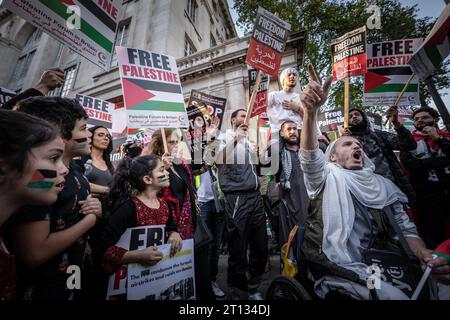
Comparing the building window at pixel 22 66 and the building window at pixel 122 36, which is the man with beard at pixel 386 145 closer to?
the building window at pixel 122 36

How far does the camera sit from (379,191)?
1771 millimetres

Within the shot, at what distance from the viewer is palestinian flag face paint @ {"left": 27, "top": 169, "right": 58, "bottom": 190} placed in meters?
1.00

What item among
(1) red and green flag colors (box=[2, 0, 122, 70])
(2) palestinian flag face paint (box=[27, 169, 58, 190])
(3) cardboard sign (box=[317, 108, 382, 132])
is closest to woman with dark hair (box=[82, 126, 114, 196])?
(1) red and green flag colors (box=[2, 0, 122, 70])

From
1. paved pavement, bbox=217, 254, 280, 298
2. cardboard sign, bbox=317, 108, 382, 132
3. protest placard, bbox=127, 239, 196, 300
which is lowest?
paved pavement, bbox=217, 254, 280, 298

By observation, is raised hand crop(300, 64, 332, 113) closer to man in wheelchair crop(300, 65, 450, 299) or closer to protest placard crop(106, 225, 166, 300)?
man in wheelchair crop(300, 65, 450, 299)

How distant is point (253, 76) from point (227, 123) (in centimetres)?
551

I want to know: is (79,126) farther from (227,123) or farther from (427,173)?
(227,123)

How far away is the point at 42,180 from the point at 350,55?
4.21m

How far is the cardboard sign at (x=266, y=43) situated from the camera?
3.46 m

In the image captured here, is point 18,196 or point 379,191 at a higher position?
point 379,191

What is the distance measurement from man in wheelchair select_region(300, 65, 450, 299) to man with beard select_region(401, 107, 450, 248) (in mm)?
1672

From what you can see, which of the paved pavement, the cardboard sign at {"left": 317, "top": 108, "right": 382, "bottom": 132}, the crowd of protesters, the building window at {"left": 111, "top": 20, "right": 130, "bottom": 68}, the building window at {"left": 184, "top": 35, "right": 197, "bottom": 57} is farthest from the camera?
the building window at {"left": 111, "top": 20, "right": 130, "bottom": 68}

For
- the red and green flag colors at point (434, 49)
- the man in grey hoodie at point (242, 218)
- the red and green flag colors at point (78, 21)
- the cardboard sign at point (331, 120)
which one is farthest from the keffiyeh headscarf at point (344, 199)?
the cardboard sign at point (331, 120)
